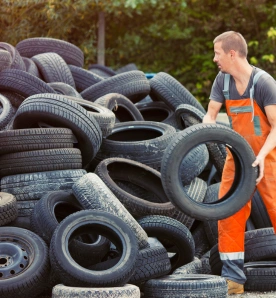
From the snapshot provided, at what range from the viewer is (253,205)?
719 centimetres

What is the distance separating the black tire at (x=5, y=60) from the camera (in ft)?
29.9

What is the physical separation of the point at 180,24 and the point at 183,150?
13.0 m

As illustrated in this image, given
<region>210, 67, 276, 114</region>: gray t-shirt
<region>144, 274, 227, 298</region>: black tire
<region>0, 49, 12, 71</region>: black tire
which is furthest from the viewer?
<region>0, 49, 12, 71</region>: black tire

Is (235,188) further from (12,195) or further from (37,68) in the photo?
(37,68)

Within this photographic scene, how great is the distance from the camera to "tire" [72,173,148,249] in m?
6.12

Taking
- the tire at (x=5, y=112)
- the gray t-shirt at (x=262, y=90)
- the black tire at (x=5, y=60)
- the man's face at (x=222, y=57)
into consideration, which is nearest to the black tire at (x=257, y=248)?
the gray t-shirt at (x=262, y=90)

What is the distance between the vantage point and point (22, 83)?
27.8ft

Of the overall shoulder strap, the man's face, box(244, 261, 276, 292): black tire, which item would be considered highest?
the man's face

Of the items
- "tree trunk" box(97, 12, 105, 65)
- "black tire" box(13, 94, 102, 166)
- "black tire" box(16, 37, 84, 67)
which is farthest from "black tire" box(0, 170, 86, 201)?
"tree trunk" box(97, 12, 105, 65)

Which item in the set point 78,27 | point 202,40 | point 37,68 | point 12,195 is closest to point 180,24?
point 202,40

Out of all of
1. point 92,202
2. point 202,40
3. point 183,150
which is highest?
point 183,150

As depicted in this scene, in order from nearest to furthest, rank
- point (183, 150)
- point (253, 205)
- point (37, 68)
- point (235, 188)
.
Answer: point (183, 150) → point (235, 188) → point (253, 205) → point (37, 68)

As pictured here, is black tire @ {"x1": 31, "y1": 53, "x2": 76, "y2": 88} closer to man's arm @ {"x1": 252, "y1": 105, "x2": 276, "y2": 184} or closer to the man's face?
the man's face

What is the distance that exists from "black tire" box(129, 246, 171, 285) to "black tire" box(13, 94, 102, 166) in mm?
1757
